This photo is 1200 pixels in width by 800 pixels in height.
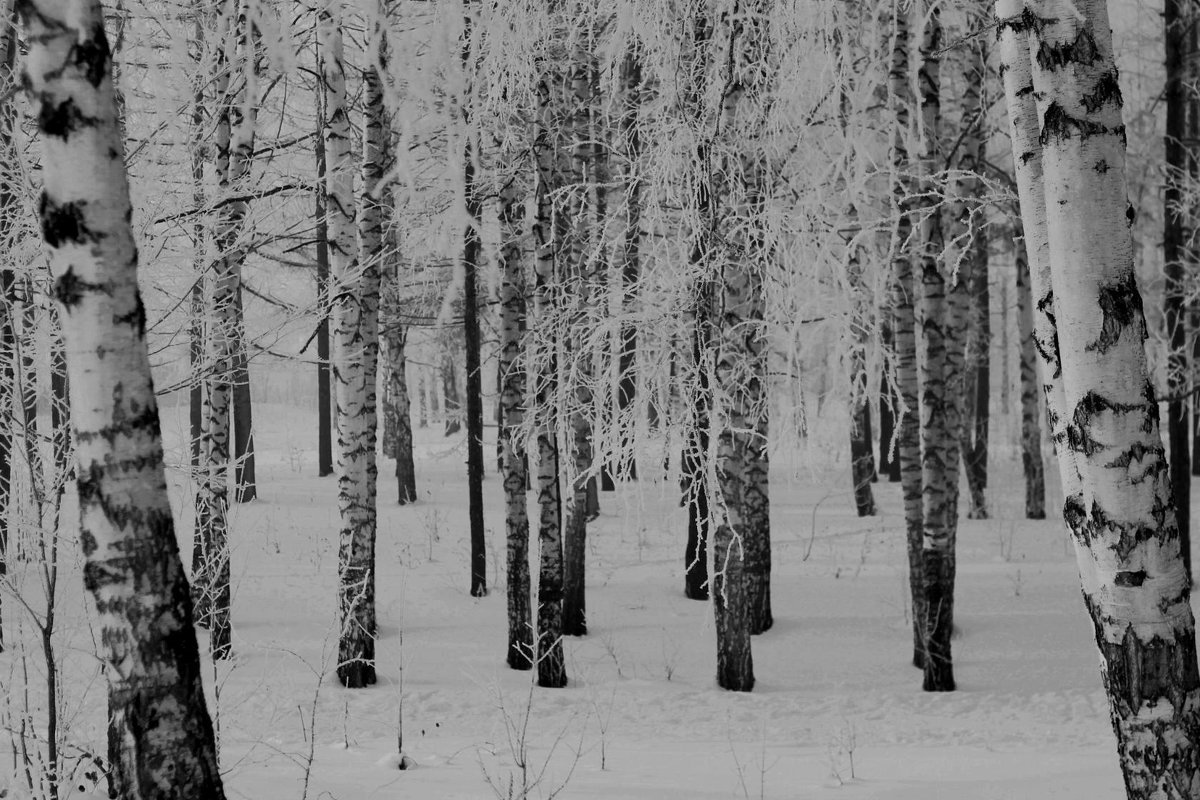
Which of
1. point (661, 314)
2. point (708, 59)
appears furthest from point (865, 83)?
point (661, 314)

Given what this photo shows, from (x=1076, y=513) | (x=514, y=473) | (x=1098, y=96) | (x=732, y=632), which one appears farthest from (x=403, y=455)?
(x=1098, y=96)

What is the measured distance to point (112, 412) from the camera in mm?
2932

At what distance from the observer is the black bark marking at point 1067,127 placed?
9.40ft

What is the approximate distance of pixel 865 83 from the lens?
19.5 ft

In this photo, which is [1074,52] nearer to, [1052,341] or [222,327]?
[1052,341]

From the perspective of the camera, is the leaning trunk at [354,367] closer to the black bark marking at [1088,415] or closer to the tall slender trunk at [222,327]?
the tall slender trunk at [222,327]

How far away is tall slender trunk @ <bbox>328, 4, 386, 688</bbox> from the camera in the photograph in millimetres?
8078

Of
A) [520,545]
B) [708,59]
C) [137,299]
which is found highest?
[708,59]

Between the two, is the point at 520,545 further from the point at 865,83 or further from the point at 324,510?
the point at 324,510

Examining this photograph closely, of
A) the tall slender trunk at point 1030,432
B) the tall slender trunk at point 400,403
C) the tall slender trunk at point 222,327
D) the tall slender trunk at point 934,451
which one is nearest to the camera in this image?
the tall slender trunk at point 222,327

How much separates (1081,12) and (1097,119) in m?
0.34

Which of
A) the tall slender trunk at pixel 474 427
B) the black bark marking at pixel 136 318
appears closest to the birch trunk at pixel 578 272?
the tall slender trunk at pixel 474 427

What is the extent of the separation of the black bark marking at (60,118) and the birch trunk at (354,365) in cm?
497

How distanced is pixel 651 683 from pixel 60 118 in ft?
23.2
